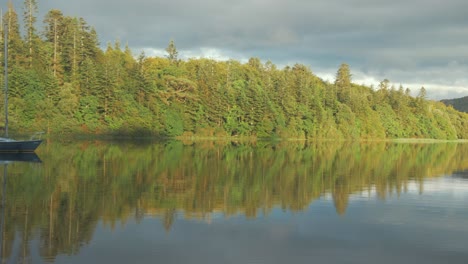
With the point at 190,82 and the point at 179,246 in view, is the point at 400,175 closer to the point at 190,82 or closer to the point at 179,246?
the point at 179,246

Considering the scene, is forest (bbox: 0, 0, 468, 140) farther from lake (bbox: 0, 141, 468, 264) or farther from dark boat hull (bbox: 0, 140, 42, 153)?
lake (bbox: 0, 141, 468, 264)

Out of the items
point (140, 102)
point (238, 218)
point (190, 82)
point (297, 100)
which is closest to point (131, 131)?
point (140, 102)

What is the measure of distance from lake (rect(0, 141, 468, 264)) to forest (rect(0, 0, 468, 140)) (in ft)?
170

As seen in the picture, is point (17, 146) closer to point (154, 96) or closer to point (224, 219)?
point (224, 219)

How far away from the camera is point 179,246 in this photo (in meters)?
10.1

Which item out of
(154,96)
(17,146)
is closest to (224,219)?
(17,146)

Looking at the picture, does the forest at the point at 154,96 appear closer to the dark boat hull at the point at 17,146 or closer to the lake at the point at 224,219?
the dark boat hull at the point at 17,146

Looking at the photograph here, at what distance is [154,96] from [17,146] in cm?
5340

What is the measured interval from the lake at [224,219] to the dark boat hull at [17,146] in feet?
37.7

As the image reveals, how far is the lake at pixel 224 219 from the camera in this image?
9.70 m

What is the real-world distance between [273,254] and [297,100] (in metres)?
103

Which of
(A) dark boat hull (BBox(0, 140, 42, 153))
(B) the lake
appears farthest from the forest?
(B) the lake

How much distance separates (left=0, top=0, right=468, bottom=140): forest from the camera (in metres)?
70.8

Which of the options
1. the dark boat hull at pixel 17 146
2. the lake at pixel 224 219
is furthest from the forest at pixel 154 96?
the lake at pixel 224 219
